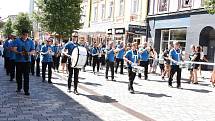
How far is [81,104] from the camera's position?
394 inches

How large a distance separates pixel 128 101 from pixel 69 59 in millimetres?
2280

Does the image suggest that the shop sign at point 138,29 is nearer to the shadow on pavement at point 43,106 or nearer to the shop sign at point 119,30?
the shop sign at point 119,30

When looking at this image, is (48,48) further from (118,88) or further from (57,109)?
(57,109)

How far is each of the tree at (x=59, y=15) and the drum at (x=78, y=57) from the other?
27736 millimetres

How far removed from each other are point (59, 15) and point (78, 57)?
2840 centimetres

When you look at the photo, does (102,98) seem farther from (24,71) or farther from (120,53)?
(120,53)

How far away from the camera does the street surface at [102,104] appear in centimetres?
851

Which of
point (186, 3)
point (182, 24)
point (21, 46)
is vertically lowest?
point (21, 46)

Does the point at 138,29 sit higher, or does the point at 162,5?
the point at 162,5

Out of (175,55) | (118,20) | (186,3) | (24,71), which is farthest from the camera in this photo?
(118,20)

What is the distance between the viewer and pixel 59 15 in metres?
39.3

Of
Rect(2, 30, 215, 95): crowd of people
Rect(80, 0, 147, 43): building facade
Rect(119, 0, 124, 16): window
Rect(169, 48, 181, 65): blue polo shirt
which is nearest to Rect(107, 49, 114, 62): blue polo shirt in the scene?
Rect(2, 30, 215, 95): crowd of people

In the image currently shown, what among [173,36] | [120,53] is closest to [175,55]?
[120,53]

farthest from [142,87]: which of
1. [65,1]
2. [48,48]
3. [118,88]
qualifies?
[65,1]
